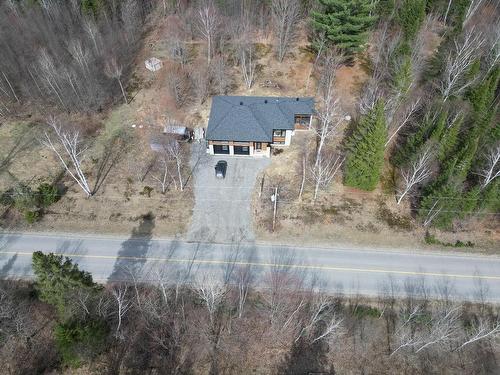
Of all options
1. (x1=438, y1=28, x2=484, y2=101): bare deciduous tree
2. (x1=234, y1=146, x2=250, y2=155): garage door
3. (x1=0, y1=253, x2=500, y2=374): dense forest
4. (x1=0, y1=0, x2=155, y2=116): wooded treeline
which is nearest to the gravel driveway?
(x1=234, y1=146, x2=250, y2=155): garage door

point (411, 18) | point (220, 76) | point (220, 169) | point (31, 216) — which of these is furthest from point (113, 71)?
point (411, 18)

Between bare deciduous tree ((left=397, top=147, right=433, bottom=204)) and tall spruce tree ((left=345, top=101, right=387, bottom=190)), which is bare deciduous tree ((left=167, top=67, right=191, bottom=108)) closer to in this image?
tall spruce tree ((left=345, top=101, right=387, bottom=190))

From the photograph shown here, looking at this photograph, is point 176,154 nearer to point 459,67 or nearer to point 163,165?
point 163,165

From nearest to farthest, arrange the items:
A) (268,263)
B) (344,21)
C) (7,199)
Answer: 1. (268,263)
2. (7,199)
3. (344,21)

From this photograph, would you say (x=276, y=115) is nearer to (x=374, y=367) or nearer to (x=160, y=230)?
(x=160, y=230)

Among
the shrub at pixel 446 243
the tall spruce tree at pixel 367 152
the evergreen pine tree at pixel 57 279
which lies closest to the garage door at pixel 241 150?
the tall spruce tree at pixel 367 152

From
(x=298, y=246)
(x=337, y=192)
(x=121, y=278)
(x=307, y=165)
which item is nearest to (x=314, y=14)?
(x=307, y=165)
